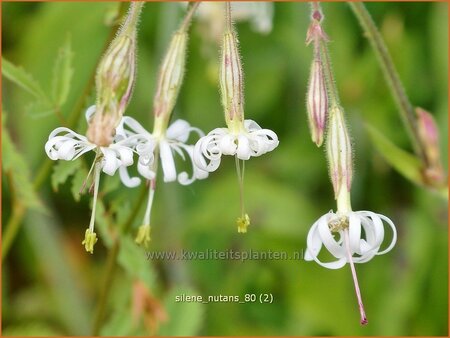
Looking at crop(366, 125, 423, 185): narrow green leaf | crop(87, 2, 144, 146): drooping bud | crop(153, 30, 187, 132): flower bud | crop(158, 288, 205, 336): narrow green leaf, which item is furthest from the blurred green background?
crop(87, 2, 144, 146): drooping bud

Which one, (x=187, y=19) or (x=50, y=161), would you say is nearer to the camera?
(x=187, y=19)

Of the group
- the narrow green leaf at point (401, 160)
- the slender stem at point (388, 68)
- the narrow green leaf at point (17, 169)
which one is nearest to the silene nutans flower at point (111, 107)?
the narrow green leaf at point (17, 169)

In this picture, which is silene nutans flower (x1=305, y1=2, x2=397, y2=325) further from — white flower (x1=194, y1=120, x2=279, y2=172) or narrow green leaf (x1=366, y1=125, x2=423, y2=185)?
narrow green leaf (x1=366, y1=125, x2=423, y2=185)

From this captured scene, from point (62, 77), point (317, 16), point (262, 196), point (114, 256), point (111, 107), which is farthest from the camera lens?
point (262, 196)

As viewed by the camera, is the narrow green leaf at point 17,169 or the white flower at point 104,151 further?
the narrow green leaf at point 17,169

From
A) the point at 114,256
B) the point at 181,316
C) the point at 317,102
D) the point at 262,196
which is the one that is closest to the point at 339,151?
the point at 317,102

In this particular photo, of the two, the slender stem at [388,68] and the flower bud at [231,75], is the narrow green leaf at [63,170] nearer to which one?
the flower bud at [231,75]

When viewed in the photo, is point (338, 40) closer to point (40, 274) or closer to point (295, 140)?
point (295, 140)

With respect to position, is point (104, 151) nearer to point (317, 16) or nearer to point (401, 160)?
point (317, 16)
